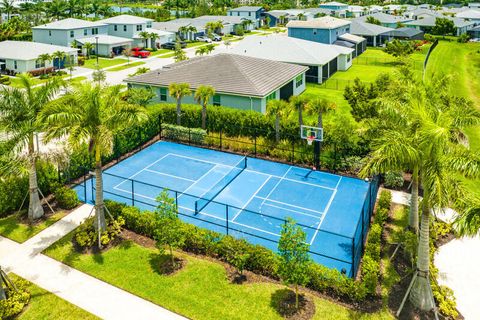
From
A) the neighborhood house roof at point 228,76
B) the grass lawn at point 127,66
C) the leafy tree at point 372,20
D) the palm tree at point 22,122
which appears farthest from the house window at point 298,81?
the leafy tree at point 372,20

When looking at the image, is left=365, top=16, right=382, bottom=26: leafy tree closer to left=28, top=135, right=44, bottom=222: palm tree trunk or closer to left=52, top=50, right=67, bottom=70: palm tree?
left=52, top=50, right=67, bottom=70: palm tree

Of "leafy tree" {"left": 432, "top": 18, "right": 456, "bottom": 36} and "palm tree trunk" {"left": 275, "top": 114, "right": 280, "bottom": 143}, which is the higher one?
"leafy tree" {"left": 432, "top": 18, "right": 456, "bottom": 36}

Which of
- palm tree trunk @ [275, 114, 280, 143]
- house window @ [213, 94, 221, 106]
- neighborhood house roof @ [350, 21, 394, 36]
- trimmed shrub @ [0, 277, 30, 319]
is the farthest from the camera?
neighborhood house roof @ [350, 21, 394, 36]

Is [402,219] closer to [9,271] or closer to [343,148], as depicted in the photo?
[343,148]

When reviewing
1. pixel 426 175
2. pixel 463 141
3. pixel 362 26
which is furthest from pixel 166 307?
pixel 362 26

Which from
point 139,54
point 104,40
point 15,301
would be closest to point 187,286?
point 15,301

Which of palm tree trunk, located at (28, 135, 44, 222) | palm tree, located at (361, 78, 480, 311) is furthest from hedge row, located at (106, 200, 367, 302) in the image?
palm tree trunk, located at (28, 135, 44, 222)
